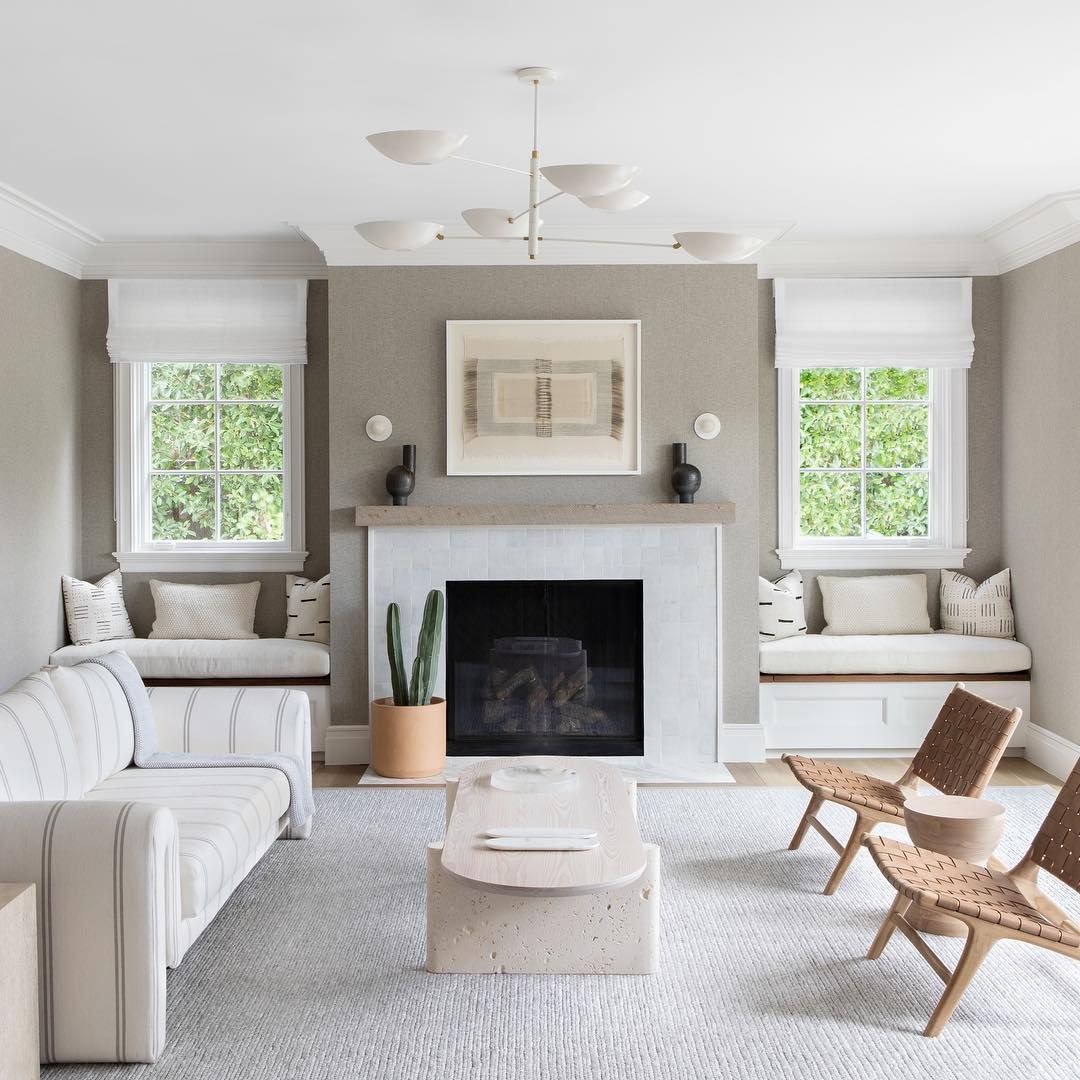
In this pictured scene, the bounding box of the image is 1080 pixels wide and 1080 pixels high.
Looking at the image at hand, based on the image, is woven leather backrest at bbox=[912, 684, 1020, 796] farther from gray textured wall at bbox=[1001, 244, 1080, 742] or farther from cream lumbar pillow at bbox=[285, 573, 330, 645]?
cream lumbar pillow at bbox=[285, 573, 330, 645]

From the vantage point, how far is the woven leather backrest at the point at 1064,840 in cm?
275

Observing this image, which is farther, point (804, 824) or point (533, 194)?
point (804, 824)

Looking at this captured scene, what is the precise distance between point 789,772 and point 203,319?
149 inches

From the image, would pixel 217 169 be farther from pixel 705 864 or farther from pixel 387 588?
pixel 705 864

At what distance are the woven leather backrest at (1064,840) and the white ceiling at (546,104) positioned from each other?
6.79 ft

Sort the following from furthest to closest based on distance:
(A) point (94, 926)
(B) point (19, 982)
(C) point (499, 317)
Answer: (C) point (499, 317) < (A) point (94, 926) < (B) point (19, 982)

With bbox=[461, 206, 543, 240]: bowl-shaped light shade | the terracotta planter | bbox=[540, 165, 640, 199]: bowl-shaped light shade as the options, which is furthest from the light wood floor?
bbox=[540, 165, 640, 199]: bowl-shaped light shade

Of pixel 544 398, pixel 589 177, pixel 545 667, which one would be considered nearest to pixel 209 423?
pixel 544 398

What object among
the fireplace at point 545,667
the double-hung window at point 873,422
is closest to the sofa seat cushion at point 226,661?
the fireplace at point 545,667

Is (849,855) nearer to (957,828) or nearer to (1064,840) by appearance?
(957,828)

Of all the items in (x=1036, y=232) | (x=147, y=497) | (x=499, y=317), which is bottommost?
(x=147, y=497)

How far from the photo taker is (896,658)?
17.7ft

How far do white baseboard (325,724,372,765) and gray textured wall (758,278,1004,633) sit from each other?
2284 mm

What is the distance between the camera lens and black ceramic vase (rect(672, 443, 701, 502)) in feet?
17.0
